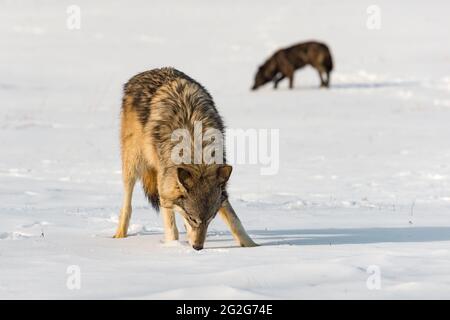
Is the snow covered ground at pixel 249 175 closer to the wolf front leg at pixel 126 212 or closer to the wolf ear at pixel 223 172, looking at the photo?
the wolf front leg at pixel 126 212

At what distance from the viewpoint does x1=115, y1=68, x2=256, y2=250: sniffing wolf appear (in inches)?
288

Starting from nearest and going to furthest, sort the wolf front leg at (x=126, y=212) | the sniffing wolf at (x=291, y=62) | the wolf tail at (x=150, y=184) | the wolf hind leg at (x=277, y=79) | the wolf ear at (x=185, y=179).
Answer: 1. the wolf ear at (x=185, y=179)
2. the wolf front leg at (x=126, y=212)
3. the wolf tail at (x=150, y=184)
4. the sniffing wolf at (x=291, y=62)
5. the wolf hind leg at (x=277, y=79)

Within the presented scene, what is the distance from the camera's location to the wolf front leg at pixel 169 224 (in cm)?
800

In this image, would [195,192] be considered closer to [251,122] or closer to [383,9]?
[251,122]

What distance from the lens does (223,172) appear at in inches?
288

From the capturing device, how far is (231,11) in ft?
189

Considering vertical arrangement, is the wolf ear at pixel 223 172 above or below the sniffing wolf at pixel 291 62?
below

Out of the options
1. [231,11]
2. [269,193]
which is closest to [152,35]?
[231,11]

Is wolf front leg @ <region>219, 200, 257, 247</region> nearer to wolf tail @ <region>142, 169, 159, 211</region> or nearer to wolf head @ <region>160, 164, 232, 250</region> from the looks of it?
wolf head @ <region>160, 164, 232, 250</region>

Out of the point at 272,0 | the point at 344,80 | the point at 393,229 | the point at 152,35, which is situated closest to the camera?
the point at 393,229

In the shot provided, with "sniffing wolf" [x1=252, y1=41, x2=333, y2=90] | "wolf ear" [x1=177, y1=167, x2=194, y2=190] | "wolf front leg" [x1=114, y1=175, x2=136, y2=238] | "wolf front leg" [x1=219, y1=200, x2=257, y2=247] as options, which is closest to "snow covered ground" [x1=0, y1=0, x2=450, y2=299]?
"wolf front leg" [x1=219, y1=200, x2=257, y2=247]

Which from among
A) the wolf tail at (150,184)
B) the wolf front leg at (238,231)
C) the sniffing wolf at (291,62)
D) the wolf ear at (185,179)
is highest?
the sniffing wolf at (291,62)

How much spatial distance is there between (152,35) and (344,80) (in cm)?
1557

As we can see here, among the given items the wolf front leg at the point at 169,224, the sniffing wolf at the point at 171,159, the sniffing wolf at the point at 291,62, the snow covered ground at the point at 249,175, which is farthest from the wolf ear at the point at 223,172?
the sniffing wolf at the point at 291,62
